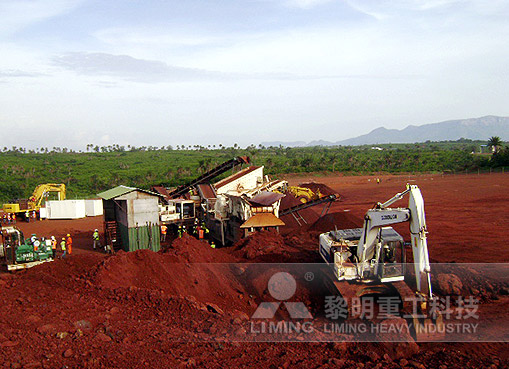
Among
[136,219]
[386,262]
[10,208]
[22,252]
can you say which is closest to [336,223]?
[386,262]

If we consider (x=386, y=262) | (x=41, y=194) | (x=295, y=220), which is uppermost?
(x=41, y=194)

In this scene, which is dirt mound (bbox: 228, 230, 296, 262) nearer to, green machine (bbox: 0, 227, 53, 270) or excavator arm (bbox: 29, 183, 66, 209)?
green machine (bbox: 0, 227, 53, 270)

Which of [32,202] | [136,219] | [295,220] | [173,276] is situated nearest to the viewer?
[173,276]

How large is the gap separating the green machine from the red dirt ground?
3.31 meters

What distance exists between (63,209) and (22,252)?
19739 mm

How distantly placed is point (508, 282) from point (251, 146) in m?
107

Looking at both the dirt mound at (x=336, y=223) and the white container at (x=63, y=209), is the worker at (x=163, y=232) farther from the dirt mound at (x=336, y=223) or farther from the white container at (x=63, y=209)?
the white container at (x=63, y=209)

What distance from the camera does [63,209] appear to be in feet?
115

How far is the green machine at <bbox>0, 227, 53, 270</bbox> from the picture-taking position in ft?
54.7

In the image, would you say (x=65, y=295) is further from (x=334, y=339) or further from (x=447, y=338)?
(x=447, y=338)

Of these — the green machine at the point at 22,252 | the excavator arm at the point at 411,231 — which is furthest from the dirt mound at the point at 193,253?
the excavator arm at the point at 411,231

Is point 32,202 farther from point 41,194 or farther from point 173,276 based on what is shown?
point 173,276

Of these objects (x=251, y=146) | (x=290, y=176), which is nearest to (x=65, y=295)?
(x=290, y=176)

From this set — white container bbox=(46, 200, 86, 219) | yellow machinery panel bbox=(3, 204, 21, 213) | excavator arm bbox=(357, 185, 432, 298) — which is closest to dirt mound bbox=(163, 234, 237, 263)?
excavator arm bbox=(357, 185, 432, 298)
